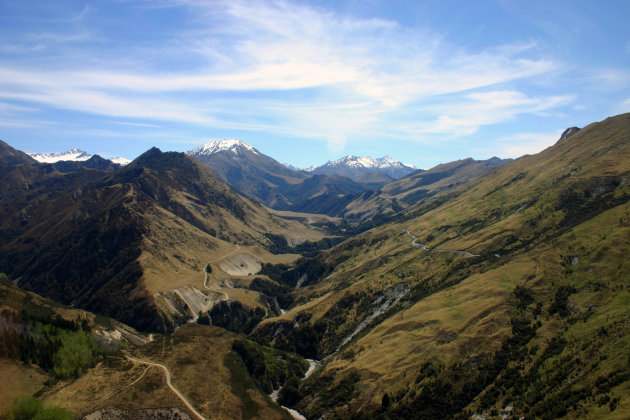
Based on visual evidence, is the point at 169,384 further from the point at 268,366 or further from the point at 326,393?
the point at 268,366

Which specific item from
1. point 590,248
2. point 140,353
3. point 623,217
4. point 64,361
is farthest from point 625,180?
point 64,361

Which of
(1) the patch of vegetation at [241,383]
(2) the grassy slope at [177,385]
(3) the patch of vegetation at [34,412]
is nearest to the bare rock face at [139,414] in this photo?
(2) the grassy slope at [177,385]

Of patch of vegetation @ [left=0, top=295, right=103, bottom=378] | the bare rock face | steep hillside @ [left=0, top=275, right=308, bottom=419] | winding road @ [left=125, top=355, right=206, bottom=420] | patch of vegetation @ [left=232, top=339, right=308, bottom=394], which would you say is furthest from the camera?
patch of vegetation @ [left=232, top=339, right=308, bottom=394]

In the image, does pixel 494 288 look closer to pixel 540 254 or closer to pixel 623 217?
pixel 540 254

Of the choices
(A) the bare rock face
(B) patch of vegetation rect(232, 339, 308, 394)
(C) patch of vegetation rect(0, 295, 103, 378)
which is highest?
(C) patch of vegetation rect(0, 295, 103, 378)

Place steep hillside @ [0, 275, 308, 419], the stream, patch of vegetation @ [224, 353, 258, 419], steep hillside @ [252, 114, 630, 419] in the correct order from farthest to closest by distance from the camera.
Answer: the stream, patch of vegetation @ [224, 353, 258, 419], steep hillside @ [0, 275, 308, 419], steep hillside @ [252, 114, 630, 419]

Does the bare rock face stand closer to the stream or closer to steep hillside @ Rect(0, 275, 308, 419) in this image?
steep hillside @ Rect(0, 275, 308, 419)

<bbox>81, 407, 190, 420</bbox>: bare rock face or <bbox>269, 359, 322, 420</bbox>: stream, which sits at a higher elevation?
<bbox>81, 407, 190, 420</bbox>: bare rock face

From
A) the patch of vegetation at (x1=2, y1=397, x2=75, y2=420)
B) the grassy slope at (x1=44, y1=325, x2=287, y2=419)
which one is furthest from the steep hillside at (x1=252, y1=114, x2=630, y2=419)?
the patch of vegetation at (x1=2, y1=397, x2=75, y2=420)

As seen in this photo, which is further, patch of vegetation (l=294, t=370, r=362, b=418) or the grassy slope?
patch of vegetation (l=294, t=370, r=362, b=418)
